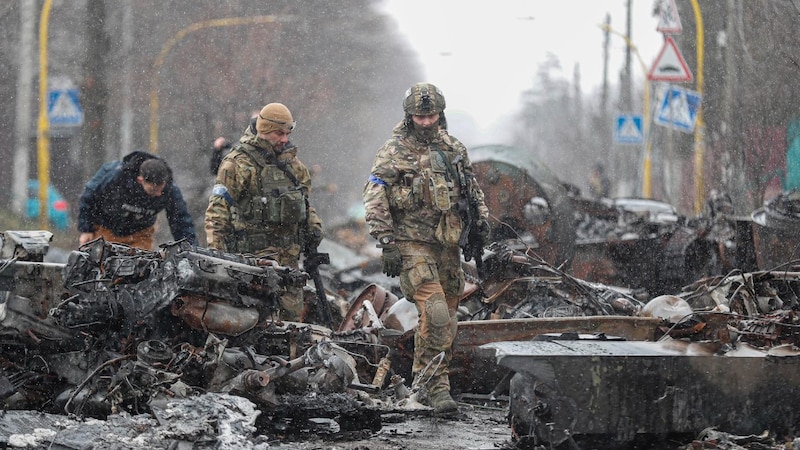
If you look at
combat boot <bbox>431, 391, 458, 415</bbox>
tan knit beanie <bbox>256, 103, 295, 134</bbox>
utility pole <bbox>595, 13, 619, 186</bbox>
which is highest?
utility pole <bbox>595, 13, 619, 186</bbox>

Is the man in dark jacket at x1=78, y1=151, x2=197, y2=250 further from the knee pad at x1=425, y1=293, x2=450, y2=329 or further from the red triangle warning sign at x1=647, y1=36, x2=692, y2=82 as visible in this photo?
the red triangle warning sign at x1=647, y1=36, x2=692, y2=82

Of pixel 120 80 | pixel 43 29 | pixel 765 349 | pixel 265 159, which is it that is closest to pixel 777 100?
pixel 265 159

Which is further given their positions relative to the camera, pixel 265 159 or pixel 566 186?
pixel 566 186

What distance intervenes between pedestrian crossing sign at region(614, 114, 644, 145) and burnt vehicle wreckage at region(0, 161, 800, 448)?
20813mm

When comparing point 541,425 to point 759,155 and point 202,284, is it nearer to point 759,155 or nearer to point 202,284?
point 202,284

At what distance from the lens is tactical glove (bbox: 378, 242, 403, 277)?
24.0 ft

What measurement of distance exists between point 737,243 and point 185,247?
6772 mm

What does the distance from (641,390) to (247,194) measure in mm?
3970

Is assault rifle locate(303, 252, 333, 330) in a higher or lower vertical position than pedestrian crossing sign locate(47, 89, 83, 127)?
lower

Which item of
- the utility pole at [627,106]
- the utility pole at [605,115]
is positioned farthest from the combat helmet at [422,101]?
the utility pole at [605,115]

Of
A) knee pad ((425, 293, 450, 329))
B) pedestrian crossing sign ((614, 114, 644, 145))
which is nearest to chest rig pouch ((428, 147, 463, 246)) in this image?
knee pad ((425, 293, 450, 329))

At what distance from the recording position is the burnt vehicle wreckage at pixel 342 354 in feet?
16.1

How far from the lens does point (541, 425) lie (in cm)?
486

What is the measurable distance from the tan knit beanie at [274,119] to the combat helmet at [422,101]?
0.96 meters
